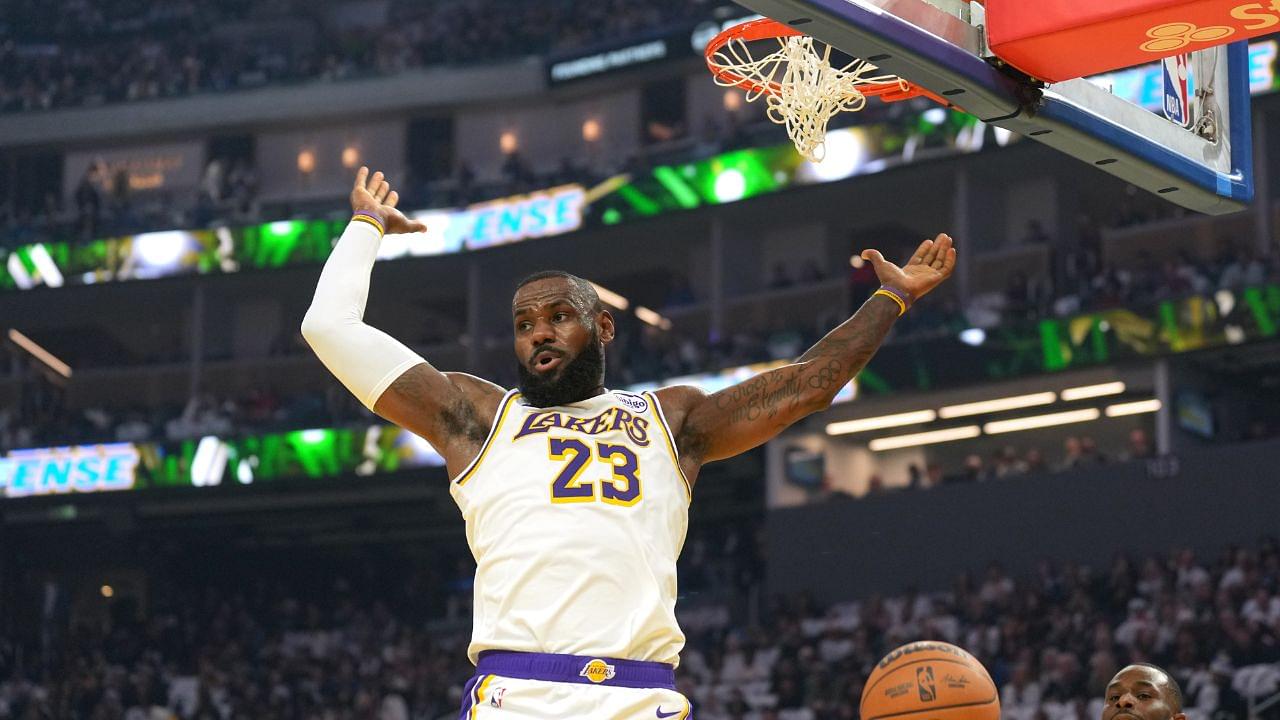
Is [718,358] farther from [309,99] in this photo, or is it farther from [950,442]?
[309,99]

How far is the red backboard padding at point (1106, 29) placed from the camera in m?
5.10

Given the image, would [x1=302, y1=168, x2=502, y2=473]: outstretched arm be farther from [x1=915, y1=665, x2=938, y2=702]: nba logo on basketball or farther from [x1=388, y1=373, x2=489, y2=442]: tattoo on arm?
[x1=915, y1=665, x2=938, y2=702]: nba logo on basketball

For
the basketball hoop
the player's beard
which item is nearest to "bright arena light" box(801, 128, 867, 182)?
the basketball hoop

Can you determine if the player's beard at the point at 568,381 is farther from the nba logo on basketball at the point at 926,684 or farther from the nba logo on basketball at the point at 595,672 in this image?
the nba logo on basketball at the point at 926,684

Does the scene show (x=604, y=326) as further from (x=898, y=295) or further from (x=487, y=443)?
(x=898, y=295)

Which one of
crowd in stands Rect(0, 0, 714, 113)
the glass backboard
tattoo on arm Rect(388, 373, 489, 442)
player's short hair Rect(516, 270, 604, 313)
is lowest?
tattoo on arm Rect(388, 373, 489, 442)

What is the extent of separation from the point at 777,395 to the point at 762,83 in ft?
10.7

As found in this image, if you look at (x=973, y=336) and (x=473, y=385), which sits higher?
(x=973, y=336)

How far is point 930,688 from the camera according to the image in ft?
19.1

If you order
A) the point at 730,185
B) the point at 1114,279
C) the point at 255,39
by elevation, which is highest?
the point at 255,39

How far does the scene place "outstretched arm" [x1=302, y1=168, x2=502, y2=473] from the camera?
4176mm

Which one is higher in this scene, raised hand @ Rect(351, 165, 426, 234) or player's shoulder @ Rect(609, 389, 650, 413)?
raised hand @ Rect(351, 165, 426, 234)

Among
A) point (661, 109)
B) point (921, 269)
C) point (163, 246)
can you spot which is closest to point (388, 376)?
point (921, 269)

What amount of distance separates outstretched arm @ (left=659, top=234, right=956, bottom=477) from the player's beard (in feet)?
0.70
